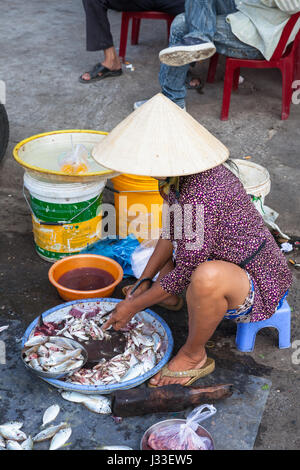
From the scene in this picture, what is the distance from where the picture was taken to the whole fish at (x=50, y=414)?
2263 millimetres

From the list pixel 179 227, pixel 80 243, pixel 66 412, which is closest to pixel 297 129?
pixel 80 243

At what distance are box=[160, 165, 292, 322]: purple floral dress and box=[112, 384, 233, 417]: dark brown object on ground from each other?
15.9 inches

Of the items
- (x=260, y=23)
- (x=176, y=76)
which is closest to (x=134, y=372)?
(x=176, y=76)

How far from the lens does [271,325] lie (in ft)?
8.68

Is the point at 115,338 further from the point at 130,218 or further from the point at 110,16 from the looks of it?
the point at 110,16

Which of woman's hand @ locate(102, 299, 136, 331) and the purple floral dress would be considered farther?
woman's hand @ locate(102, 299, 136, 331)

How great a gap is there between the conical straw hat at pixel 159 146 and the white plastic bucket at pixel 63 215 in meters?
0.90

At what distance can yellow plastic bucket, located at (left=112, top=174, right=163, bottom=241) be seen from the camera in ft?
11.0

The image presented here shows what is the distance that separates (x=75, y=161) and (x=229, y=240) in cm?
138

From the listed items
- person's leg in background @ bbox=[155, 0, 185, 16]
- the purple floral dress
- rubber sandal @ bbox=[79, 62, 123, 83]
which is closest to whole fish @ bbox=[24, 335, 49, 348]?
the purple floral dress

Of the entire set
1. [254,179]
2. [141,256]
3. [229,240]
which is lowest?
[141,256]

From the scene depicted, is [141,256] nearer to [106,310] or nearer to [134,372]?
[106,310]

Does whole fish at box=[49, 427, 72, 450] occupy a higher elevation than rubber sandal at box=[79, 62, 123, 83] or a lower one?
lower

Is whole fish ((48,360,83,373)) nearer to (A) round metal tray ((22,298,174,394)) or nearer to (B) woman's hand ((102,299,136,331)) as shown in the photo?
(A) round metal tray ((22,298,174,394))
